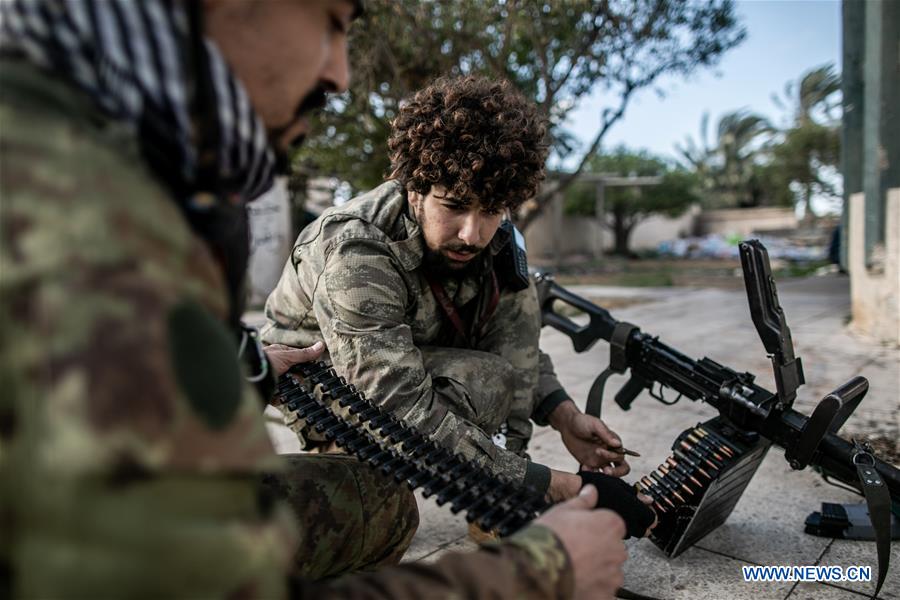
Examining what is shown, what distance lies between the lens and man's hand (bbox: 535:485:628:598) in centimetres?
105

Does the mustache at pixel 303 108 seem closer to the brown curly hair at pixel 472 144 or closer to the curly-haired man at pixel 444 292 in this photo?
the curly-haired man at pixel 444 292

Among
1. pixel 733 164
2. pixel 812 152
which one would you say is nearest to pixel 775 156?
pixel 812 152

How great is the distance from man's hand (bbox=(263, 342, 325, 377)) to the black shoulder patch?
1406 millimetres

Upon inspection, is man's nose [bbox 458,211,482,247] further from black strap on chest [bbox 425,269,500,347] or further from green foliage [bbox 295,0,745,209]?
green foliage [bbox 295,0,745,209]

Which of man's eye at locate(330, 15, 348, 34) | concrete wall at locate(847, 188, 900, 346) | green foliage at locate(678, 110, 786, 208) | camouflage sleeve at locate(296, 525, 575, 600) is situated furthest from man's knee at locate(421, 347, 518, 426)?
green foliage at locate(678, 110, 786, 208)

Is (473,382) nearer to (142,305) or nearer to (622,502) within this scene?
(622,502)

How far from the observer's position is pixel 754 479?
2.98 meters

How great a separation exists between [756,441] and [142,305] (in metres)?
2.13

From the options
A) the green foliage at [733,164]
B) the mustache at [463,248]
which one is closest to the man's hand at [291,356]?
the mustache at [463,248]

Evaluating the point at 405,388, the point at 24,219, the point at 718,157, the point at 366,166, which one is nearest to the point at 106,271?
the point at 24,219

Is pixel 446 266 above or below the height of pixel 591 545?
above

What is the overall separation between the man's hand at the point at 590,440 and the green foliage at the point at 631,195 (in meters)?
28.2

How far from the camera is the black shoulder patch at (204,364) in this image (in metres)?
0.72

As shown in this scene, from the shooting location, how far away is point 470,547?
7.89ft
